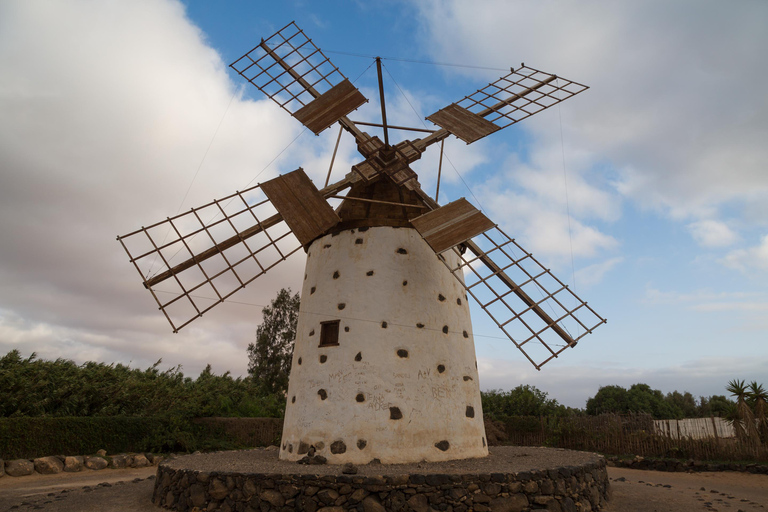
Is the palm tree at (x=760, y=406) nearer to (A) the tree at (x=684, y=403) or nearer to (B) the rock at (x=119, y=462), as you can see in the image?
(B) the rock at (x=119, y=462)

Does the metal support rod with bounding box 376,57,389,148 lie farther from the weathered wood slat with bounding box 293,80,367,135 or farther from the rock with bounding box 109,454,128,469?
the rock with bounding box 109,454,128,469

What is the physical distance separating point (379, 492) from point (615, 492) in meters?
5.48

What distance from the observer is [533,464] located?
24.2 feet

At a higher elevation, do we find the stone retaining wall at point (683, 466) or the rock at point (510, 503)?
the rock at point (510, 503)

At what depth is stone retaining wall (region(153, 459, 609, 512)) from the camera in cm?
611

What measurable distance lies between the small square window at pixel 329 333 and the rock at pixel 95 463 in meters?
7.95

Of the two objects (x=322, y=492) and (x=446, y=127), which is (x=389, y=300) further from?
(x=446, y=127)

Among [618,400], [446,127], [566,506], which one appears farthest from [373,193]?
[618,400]

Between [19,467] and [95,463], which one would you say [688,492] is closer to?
[95,463]

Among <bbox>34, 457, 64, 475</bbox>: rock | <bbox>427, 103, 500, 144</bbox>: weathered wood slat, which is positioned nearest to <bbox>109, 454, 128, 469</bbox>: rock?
<bbox>34, 457, 64, 475</bbox>: rock

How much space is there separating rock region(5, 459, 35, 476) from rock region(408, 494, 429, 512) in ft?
31.6

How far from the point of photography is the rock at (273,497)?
6219mm

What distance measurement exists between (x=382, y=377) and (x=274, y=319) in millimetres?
18625

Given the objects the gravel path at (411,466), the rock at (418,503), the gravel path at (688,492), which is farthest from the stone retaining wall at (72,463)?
the gravel path at (688,492)
